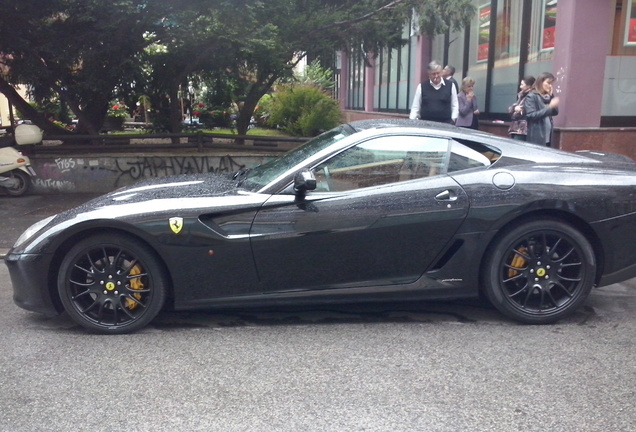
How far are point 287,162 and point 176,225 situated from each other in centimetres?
99

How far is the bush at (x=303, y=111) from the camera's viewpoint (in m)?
15.5

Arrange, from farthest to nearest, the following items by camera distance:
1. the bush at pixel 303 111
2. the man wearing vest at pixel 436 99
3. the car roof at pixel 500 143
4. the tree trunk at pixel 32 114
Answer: the bush at pixel 303 111
the tree trunk at pixel 32 114
the man wearing vest at pixel 436 99
the car roof at pixel 500 143

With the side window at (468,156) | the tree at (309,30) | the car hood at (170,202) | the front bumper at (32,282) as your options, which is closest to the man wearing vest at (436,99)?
A: the tree at (309,30)

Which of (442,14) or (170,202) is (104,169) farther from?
(170,202)

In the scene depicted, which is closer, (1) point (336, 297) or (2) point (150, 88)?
(1) point (336, 297)

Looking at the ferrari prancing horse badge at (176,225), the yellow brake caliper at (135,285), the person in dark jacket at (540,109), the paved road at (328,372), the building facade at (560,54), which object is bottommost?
the paved road at (328,372)

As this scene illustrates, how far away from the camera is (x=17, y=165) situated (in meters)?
10.4

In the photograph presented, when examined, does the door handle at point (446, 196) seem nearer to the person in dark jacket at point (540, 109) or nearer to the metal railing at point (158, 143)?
the person in dark jacket at point (540, 109)

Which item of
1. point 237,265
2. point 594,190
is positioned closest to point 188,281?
point 237,265

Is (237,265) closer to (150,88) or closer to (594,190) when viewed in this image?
(594,190)

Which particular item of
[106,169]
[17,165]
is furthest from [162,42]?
[17,165]

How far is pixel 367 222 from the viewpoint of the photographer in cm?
450

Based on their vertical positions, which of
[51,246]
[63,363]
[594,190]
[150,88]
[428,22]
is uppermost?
[428,22]

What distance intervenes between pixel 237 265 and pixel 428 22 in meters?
6.98
